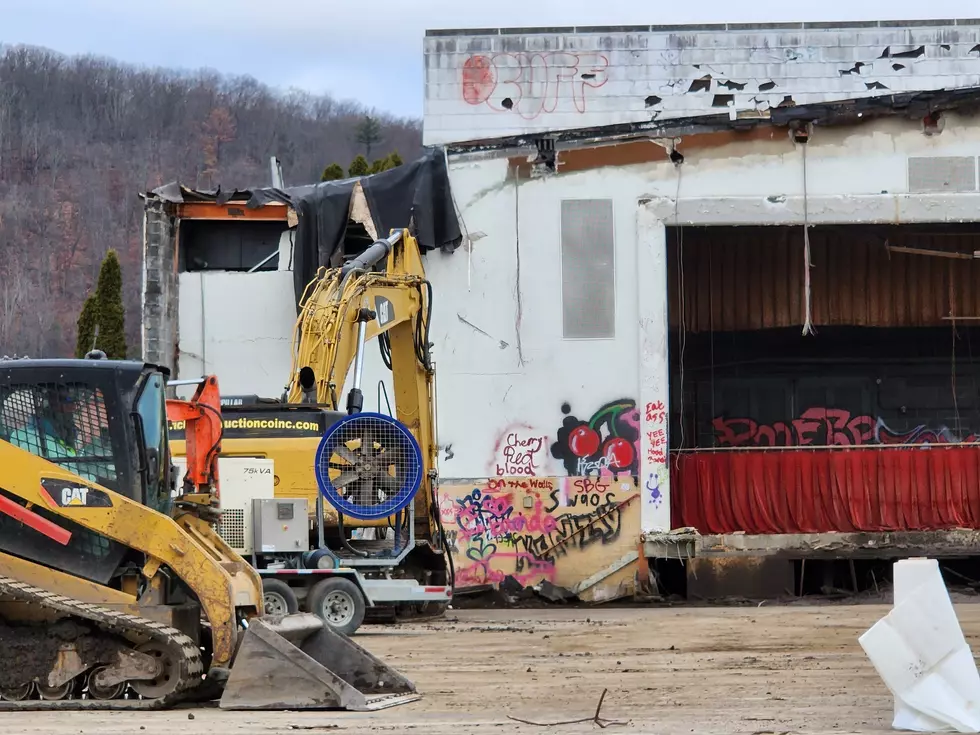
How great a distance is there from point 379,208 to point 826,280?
1056 cm

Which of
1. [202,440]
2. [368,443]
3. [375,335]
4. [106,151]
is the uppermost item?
[106,151]

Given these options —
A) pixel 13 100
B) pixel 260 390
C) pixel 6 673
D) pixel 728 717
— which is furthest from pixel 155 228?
pixel 13 100

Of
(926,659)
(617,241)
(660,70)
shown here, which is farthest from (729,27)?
(926,659)

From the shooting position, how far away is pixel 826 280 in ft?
115

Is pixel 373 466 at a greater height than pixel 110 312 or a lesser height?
lesser

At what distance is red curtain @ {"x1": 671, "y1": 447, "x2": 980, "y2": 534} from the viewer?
32531mm

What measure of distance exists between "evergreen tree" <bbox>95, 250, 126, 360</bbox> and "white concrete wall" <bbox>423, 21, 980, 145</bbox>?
10755 millimetres

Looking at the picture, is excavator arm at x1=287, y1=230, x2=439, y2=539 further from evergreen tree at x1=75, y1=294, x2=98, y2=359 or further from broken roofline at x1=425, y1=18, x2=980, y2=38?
evergreen tree at x1=75, y1=294, x2=98, y2=359

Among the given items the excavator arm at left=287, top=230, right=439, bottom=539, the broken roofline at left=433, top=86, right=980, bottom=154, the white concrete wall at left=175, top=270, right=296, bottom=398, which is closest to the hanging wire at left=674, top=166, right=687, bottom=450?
the broken roofline at left=433, top=86, right=980, bottom=154

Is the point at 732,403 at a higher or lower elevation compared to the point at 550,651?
higher

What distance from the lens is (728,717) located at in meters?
12.0

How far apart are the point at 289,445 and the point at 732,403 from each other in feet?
54.2

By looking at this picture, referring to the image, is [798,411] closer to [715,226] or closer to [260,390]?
[715,226]

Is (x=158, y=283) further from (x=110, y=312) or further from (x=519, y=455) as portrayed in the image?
(x=110, y=312)
